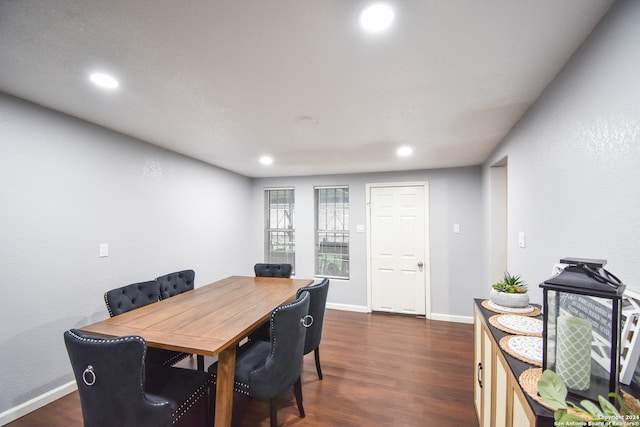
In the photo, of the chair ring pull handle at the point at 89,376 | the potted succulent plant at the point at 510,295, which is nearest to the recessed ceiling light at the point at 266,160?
the chair ring pull handle at the point at 89,376

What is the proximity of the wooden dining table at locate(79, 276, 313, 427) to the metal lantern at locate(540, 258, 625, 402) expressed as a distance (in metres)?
1.44

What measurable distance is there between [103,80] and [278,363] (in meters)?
2.00

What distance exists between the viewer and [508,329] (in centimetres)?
129

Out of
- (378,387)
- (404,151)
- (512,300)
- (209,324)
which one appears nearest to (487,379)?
(512,300)

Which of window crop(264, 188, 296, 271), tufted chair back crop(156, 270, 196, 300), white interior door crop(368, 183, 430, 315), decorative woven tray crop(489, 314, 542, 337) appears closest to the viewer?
decorative woven tray crop(489, 314, 542, 337)

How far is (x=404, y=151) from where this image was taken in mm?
3053

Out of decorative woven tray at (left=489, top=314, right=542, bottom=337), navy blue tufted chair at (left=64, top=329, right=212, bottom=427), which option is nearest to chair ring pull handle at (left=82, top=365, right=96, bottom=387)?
navy blue tufted chair at (left=64, top=329, right=212, bottom=427)

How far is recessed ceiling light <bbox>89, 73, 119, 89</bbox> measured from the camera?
1532mm

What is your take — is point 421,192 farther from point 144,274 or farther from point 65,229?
point 65,229

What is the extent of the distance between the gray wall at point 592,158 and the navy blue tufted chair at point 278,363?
4.94ft

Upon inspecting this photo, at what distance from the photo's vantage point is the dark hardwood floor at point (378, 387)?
196 centimetres

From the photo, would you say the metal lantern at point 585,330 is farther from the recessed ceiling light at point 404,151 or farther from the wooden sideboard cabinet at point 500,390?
the recessed ceiling light at point 404,151

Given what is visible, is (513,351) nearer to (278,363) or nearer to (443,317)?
(278,363)

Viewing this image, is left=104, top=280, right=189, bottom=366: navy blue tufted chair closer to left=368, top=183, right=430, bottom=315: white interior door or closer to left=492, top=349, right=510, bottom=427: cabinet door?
left=492, top=349, right=510, bottom=427: cabinet door
